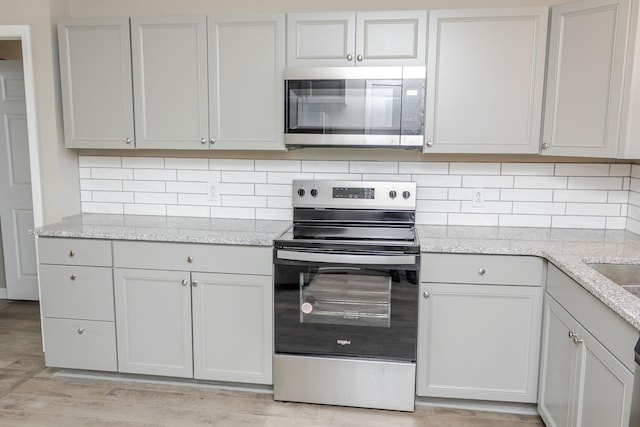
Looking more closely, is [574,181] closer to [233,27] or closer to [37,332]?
[233,27]

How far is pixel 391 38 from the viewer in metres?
2.46

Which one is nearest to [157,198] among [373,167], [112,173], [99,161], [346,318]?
[112,173]

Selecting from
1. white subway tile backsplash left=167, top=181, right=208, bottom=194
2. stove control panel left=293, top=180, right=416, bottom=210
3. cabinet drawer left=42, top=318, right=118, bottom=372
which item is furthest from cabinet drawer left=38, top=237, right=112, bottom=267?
stove control panel left=293, top=180, right=416, bottom=210

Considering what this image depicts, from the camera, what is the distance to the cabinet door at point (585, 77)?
84.7 inches

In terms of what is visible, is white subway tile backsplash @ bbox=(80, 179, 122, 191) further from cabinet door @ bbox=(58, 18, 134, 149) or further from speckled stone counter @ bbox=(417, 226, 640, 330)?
speckled stone counter @ bbox=(417, 226, 640, 330)

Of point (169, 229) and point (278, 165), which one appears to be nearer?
point (169, 229)

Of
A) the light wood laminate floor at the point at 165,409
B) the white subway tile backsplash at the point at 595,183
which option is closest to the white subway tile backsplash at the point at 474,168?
the white subway tile backsplash at the point at 595,183

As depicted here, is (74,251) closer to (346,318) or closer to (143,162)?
(143,162)

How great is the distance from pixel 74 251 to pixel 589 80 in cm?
277

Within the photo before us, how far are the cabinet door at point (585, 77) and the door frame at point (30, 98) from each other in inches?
113

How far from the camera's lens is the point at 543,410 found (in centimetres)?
225

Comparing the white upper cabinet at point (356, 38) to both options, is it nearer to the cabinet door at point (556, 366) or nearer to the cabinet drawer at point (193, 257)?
the cabinet drawer at point (193, 257)

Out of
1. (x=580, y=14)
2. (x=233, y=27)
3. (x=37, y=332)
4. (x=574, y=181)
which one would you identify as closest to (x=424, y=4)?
(x=580, y=14)

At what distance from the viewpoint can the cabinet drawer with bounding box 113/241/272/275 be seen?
243 centimetres
